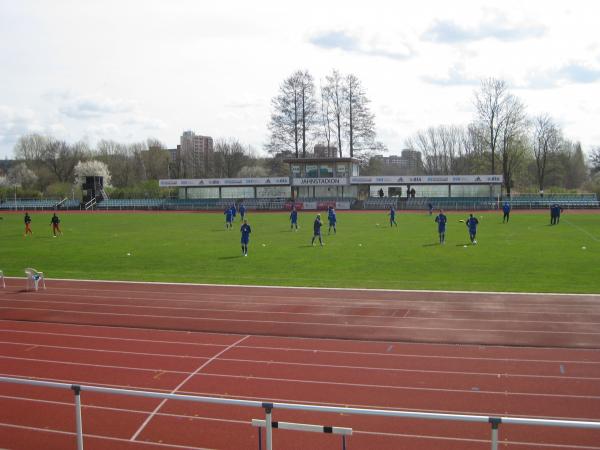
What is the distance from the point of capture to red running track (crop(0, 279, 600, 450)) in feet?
23.7

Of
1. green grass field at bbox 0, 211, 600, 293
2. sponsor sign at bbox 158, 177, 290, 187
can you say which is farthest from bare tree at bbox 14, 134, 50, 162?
green grass field at bbox 0, 211, 600, 293

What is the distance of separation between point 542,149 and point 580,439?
81.5 metres

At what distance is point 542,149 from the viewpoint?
8062cm

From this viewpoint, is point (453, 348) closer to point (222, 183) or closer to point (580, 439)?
point (580, 439)

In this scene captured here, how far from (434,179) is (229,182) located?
996 inches

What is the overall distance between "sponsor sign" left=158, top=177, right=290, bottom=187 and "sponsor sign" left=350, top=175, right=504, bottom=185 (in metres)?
8.99

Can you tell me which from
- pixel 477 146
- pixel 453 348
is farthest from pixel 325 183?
pixel 453 348

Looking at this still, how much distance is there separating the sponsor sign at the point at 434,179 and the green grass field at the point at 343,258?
27.1 m

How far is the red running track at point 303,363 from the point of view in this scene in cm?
723

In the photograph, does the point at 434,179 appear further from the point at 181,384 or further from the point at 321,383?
the point at 181,384

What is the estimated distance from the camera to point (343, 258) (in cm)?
2253

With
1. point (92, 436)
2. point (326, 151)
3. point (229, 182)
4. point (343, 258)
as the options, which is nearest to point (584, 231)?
point (343, 258)

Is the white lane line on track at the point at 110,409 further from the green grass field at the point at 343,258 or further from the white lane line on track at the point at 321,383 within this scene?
the green grass field at the point at 343,258

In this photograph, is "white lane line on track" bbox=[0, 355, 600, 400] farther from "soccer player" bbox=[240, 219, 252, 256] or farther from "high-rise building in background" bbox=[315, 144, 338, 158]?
"high-rise building in background" bbox=[315, 144, 338, 158]
